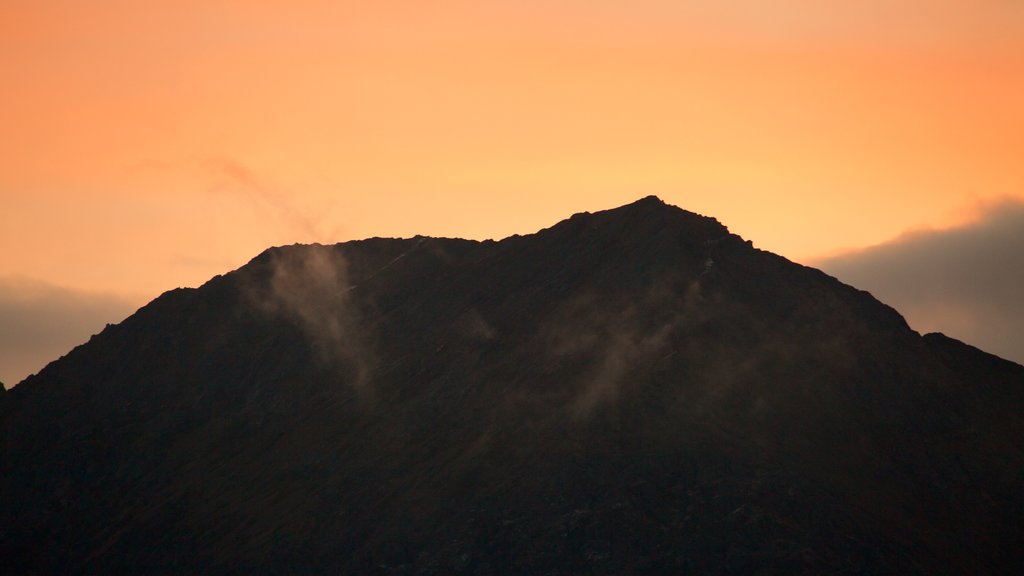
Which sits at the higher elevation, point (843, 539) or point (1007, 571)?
point (843, 539)

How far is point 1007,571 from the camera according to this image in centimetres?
19400

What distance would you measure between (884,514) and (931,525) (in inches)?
254

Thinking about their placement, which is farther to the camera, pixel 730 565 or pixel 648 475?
pixel 648 475

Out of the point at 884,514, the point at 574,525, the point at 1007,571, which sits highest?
the point at 574,525

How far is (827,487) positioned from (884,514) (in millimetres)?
7601

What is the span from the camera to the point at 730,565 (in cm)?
18775

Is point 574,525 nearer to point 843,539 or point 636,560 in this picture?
point 636,560

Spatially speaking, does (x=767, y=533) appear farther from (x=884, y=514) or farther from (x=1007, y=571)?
(x=1007, y=571)

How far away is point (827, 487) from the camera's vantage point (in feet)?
654

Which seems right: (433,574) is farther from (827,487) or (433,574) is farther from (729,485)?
(827,487)

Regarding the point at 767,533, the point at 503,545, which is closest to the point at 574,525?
the point at 503,545

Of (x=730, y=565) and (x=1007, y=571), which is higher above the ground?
(x=730, y=565)

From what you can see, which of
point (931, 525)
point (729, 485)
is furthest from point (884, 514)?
point (729, 485)

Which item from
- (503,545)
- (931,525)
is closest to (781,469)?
(931,525)
